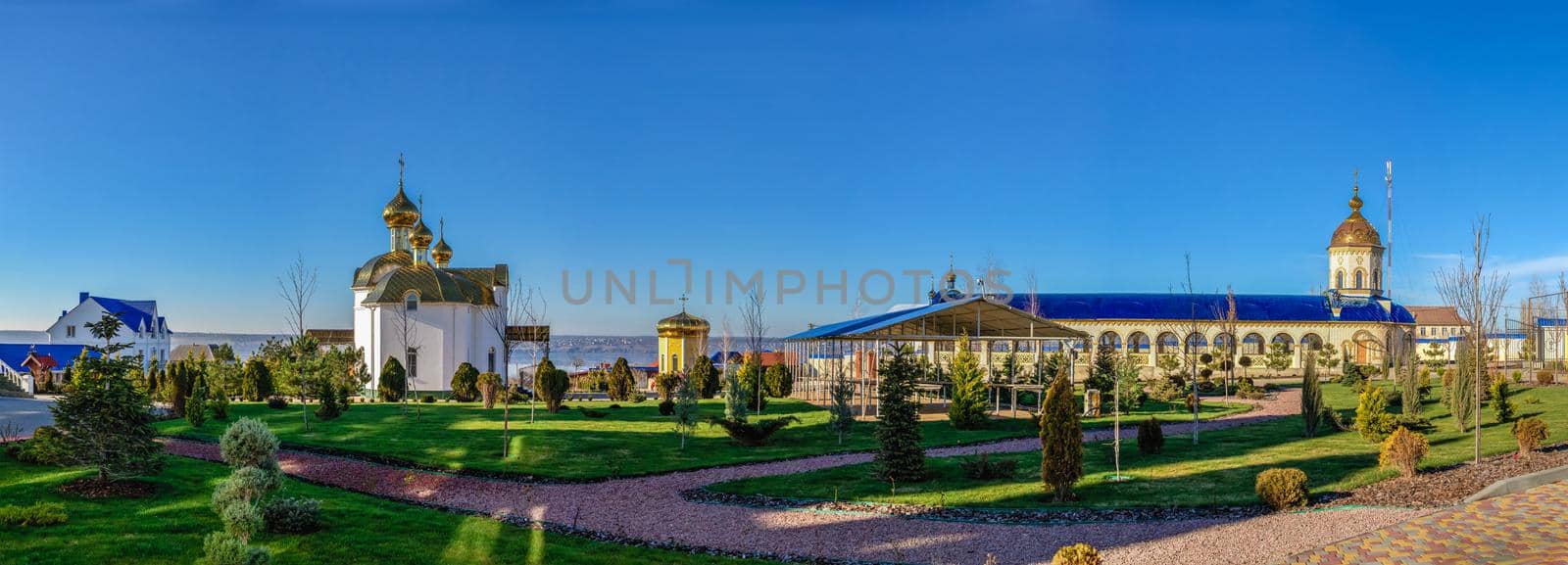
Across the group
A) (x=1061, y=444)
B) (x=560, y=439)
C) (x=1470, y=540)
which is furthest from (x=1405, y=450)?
(x=560, y=439)

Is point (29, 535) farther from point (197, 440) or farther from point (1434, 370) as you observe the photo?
point (1434, 370)

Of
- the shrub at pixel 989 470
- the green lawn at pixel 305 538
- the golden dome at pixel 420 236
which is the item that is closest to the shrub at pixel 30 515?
the green lawn at pixel 305 538

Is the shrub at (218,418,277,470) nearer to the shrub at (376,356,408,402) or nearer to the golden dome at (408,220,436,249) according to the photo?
the shrub at (376,356,408,402)

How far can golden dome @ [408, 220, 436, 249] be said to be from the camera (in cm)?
4041

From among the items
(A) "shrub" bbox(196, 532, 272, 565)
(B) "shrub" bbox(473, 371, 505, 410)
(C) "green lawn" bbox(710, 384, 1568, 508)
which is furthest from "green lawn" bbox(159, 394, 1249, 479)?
(A) "shrub" bbox(196, 532, 272, 565)

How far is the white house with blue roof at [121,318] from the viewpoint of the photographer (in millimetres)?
49438

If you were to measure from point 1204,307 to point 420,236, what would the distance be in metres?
42.0

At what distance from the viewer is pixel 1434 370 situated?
143ft

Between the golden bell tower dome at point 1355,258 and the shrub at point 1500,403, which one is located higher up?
the golden bell tower dome at point 1355,258

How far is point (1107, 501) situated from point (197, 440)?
17799 millimetres

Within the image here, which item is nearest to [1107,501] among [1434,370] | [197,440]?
[197,440]

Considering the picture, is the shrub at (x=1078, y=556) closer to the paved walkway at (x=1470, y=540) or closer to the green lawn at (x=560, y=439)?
the paved walkway at (x=1470, y=540)

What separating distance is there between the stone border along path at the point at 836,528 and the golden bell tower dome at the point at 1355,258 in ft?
166

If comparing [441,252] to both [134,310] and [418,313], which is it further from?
[134,310]
